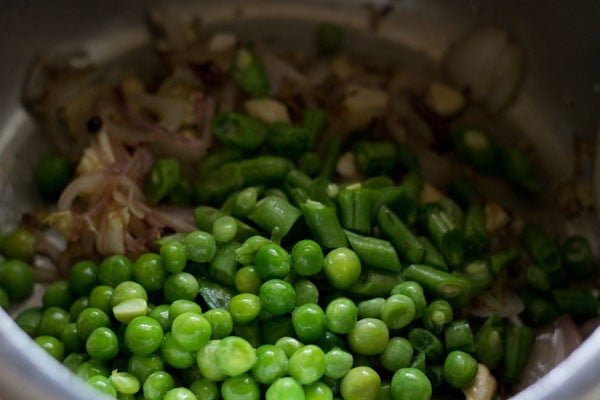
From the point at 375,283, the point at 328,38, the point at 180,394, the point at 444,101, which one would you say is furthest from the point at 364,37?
the point at 180,394

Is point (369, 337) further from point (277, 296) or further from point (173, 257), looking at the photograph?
point (173, 257)

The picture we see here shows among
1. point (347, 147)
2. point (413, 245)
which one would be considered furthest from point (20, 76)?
point (413, 245)

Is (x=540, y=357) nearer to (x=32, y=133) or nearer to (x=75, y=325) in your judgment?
(x=75, y=325)

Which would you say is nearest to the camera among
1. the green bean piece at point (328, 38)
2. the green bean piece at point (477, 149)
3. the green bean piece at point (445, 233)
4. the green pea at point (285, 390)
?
the green pea at point (285, 390)

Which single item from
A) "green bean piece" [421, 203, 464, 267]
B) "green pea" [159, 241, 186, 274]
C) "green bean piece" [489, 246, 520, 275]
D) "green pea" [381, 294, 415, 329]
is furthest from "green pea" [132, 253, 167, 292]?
"green bean piece" [489, 246, 520, 275]

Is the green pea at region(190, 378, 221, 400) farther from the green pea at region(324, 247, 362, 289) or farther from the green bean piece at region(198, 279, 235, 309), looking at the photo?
the green pea at region(324, 247, 362, 289)

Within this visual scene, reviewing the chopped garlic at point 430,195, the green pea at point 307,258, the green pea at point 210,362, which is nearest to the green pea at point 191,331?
the green pea at point 210,362

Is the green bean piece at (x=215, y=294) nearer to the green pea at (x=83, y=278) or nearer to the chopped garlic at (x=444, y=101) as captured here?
the green pea at (x=83, y=278)
